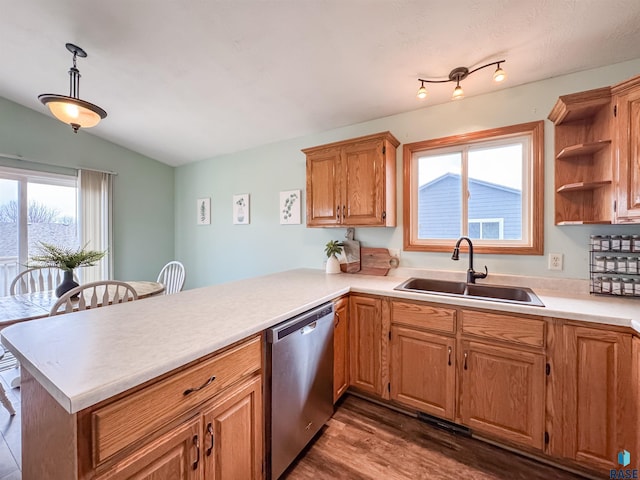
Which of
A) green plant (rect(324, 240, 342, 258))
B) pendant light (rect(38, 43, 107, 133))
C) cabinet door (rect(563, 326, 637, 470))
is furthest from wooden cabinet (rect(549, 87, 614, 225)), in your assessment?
pendant light (rect(38, 43, 107, 133))

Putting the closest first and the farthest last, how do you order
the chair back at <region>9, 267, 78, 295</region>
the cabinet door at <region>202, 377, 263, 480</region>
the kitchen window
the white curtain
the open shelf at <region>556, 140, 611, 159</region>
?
1. the cabinet door at <region>202, 377, 263, 480</region>
2. the open shelf at <region>556, 140, 611, 159</region>
3. the chair back at <region>9, 267, 78, 295</region>
4. the kitchen window
5. the white curtain

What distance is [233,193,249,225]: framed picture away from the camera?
136 inches

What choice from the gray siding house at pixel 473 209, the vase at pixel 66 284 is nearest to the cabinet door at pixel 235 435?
the gray siding house at pixel 473 209

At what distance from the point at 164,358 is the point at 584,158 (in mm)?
2643

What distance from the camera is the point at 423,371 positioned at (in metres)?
1.75

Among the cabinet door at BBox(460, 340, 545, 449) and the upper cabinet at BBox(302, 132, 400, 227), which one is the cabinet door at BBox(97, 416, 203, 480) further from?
the upper cabinet at BBox(302, 132, 400, 227)

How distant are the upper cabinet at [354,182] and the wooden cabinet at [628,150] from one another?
132cm

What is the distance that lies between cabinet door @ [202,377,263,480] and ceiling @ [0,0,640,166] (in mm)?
2014

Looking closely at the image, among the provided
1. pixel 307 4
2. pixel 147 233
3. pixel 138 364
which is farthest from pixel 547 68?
pixel 147 233

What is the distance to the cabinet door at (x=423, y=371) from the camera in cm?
167

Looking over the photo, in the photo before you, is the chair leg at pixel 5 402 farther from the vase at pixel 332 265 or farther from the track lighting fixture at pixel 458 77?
the track lighting fixture at pixel 458 77

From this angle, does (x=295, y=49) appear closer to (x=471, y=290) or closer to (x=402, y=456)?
(x=471, y=290)

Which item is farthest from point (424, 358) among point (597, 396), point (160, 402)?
point (160, 402)

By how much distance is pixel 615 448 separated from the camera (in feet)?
4.19
